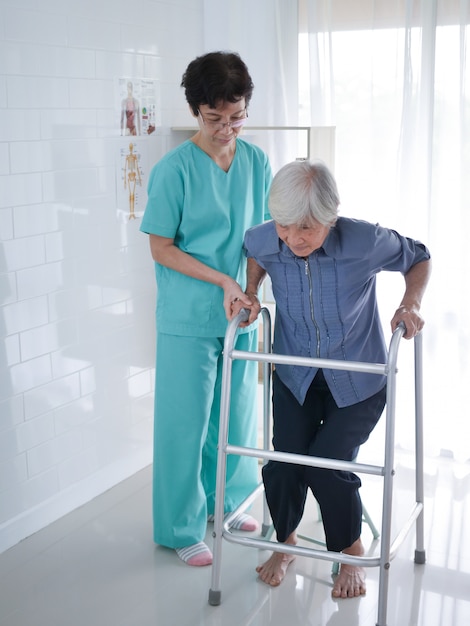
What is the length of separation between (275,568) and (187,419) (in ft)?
1.87

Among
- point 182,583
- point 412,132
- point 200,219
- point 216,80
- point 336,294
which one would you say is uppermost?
point 216,80

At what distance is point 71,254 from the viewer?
3.00m

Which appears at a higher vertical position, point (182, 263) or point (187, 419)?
point (182, 263)

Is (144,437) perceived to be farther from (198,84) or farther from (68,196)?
(198,84)

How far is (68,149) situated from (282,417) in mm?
1278

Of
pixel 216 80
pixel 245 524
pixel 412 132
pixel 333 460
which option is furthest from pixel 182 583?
pixel 412 132

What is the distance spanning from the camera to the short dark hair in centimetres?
241

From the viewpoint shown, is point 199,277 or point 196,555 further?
point 196,555

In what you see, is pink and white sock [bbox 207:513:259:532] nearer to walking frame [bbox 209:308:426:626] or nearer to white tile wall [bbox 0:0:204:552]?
walking frame [bbox 209:308:426:626]

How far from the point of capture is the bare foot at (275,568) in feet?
8.48

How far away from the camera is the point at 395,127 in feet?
10.8

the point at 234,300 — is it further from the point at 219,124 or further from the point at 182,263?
the point at 219,124

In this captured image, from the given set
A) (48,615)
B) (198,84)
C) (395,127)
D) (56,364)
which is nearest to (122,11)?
(198,84)

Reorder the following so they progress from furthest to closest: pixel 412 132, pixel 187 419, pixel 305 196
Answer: pixel 412 132 < pixel 187 419 < pixel 305 196
